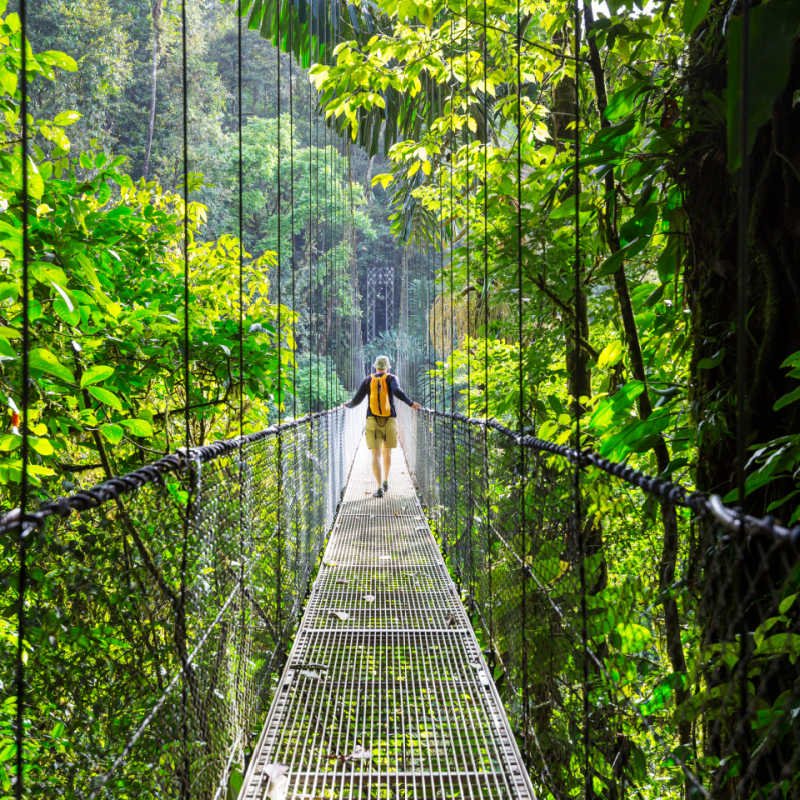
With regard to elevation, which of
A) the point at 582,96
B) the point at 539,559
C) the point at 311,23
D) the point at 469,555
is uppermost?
the point at 311,23

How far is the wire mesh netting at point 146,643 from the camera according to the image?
99 centimetres

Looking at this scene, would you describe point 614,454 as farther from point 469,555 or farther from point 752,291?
point 469,555

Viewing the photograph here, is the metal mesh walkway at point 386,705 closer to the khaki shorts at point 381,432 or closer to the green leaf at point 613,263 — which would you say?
the green leaf at point 613,263

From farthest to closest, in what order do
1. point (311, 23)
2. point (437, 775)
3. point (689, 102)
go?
point (311, 23) < point (437, 775) < point (689, 102)

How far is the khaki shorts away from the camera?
4.82 m

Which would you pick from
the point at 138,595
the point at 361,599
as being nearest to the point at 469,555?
the point at 361,599

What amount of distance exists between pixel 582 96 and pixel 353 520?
2526 millimetres

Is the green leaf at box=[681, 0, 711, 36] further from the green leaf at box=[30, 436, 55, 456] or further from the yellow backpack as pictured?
the yellow backpack

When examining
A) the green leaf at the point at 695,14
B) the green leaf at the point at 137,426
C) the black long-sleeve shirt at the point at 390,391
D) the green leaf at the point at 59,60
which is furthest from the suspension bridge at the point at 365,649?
the black long-sleeve shirt at the point at 390,391

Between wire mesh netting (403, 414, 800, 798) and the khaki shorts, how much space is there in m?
2.24

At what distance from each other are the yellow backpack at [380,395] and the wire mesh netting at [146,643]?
321 cm

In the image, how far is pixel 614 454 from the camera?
1.20 metres

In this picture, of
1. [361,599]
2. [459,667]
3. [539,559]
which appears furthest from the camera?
[361,599]

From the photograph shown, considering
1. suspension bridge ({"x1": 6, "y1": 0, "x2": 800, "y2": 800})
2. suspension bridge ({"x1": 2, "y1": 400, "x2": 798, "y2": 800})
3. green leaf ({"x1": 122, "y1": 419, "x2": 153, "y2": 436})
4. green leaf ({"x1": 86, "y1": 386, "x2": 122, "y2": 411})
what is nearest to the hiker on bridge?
suspension bridge ({"x1": 6, "y1": 0, "x2": 800, "y2": 800})
